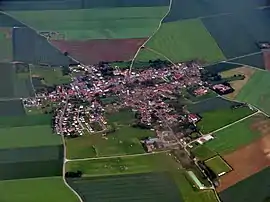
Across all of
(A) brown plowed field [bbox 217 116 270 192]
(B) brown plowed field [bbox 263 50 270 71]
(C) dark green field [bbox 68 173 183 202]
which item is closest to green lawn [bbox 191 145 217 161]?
(A) brown plowed field [bbox 217 116 270 192]

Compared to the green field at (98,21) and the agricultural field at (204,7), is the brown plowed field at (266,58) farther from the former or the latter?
the green field at (98,21)

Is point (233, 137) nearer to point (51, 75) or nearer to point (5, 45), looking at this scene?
point (51, 75)

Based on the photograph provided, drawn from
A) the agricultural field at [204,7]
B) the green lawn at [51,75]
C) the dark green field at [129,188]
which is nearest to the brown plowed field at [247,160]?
the dark green field at [129,188]

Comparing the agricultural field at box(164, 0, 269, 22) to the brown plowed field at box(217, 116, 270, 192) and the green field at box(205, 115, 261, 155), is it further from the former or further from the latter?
the brown plowed field at box(217, 116, 270, 192)

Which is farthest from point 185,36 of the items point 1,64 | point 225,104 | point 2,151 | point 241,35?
point 2,151

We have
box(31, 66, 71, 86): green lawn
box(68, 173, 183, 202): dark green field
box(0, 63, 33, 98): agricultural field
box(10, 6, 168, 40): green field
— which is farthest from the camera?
box(10, 6, 168, 40): green field

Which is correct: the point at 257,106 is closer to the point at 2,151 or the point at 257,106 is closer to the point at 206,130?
the point at 206,130
